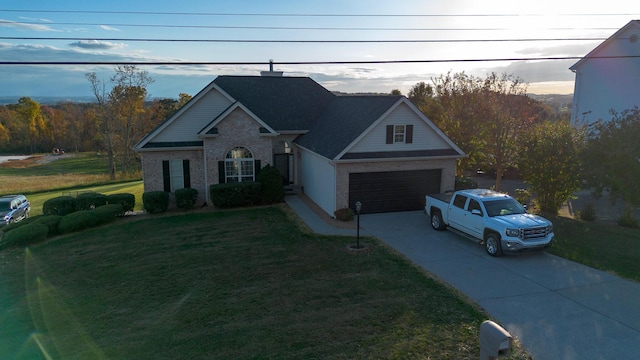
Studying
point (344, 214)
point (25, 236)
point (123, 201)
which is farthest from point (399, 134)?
point (25, 236)

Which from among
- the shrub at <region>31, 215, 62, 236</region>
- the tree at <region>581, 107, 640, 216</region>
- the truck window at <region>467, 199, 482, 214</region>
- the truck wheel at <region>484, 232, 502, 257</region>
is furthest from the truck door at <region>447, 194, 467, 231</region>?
the shrub at <region>31, 215, 62, 236</region>

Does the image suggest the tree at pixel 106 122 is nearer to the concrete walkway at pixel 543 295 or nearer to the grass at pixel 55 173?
the grass at pixel 55 173

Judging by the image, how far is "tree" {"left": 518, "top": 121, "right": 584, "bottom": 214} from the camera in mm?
17141

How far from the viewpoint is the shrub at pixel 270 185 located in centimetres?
2058

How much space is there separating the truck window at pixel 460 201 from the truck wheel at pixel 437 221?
1.00m

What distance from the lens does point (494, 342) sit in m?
5.33

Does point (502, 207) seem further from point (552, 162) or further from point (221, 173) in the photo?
point (221, 173)

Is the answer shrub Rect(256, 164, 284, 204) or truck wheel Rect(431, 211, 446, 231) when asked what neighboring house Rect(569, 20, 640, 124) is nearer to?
truck wheel Rect(431, 211, 446, 231)

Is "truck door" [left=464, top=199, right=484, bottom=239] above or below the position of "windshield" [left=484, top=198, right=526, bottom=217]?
below

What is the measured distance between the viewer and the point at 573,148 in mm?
17078

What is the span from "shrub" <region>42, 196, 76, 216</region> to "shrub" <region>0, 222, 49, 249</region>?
7.12 ft

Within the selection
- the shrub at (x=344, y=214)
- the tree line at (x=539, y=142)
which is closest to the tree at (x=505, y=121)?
the tree line at (x=539, y=142)

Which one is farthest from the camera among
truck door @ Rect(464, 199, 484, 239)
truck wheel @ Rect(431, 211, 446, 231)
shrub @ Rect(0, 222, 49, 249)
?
shrub @ Rect(0, 222, 49, 249)

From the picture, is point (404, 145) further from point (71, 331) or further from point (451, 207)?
point (71, 331)
